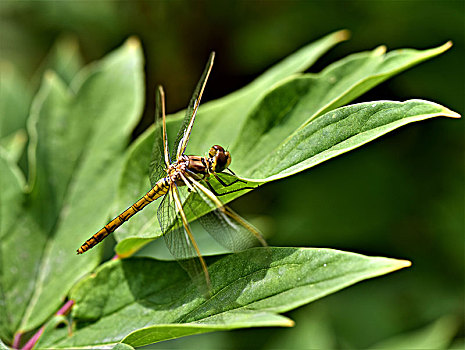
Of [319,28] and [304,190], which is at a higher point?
[319,28]

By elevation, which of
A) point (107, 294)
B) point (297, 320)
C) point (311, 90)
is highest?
point (311, 90)

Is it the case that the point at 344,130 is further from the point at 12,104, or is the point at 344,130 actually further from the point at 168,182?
the point at 12,104

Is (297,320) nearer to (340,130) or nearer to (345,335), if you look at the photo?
(345,335)

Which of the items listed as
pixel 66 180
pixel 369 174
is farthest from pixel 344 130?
pixel 369 174

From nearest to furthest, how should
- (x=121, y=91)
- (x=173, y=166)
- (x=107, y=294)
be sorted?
(x=107, y=294), (x=173, y=166), (x=121, y=91)

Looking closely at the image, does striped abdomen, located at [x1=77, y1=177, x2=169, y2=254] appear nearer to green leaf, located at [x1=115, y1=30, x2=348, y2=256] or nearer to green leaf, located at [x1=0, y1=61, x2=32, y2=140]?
green leaf, located at [x1=115, y1=30, x2=348, y2=256]

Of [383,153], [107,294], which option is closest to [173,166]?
[107,294]
